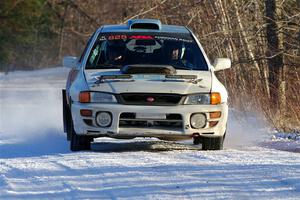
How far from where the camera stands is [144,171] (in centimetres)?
910

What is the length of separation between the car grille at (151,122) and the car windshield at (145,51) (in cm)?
113

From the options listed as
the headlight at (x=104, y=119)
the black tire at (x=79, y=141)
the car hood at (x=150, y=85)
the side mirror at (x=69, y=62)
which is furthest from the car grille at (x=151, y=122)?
the side mirror at (x=69, y=62)

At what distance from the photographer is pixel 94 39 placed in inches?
492

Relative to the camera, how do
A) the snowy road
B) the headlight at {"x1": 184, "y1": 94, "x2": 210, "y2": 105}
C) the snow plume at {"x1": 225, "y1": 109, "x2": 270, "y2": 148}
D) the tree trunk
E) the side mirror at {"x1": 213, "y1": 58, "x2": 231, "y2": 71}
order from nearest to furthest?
1. the snowy road
2. the headlight at {"x1": 184, "y1": 94, "x2": 210, "y2": 105}
3. the side mirror at {"x1": 213, "y1": 58, "x2": 231, "y2": 71}
4. the snow plume at {"x1": 225, "y1": 109, "x2": 270, "y2": 148}
5. the tree trunk

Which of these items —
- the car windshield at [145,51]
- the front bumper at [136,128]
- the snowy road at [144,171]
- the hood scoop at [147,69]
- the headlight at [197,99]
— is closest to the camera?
the snowy road at [144,171]

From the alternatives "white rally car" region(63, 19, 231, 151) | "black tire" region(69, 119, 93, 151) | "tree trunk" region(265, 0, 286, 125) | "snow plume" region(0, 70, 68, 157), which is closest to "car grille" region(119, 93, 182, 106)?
"white rally car" region(63, 19, 231, 151)

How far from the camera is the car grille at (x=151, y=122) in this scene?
10977 millimetres

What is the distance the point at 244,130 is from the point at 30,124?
372 cm

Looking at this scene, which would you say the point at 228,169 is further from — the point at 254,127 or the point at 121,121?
the point at 254,127

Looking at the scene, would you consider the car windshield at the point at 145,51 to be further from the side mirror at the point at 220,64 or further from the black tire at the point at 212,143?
the black tire at the point at 212,143

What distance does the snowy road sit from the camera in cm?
799

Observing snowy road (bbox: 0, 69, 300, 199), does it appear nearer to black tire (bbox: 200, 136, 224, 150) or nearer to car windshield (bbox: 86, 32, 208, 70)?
black tire (bbox: 200, 136, 224, 150)

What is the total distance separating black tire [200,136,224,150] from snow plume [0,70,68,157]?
1779 millimetres

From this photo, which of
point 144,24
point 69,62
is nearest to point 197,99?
point 144,24
